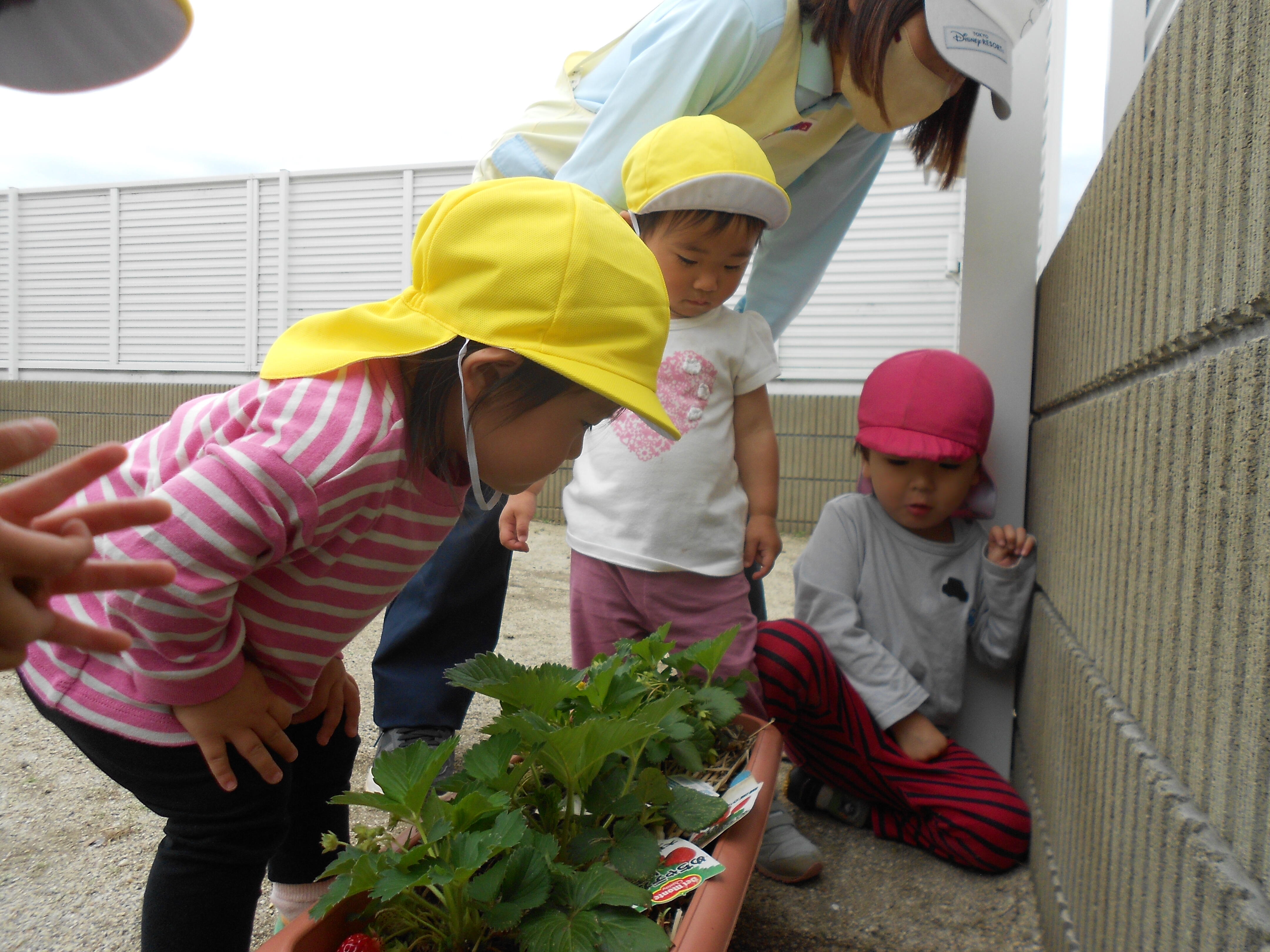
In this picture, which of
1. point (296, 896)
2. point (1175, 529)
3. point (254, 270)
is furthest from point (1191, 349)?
point (254, 270)

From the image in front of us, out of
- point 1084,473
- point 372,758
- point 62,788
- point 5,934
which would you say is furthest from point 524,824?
point 62,788

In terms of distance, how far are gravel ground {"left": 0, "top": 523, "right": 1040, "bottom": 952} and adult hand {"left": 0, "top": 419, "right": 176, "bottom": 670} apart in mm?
1088

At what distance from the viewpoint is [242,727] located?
37.4 inches

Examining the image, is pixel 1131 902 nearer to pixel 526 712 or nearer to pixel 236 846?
pixel 526 712

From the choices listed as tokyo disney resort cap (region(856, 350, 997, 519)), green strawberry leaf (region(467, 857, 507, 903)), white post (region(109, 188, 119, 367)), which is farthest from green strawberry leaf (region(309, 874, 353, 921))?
white post (region(109, 188, 119, 367))

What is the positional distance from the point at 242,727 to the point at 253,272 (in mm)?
8727

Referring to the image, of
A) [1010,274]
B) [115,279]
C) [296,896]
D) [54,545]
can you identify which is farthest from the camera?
[115,279]

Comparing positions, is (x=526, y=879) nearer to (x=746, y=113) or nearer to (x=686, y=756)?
(x=686, y=756)

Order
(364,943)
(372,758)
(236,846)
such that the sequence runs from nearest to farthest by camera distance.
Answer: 1. (364,943)
2. (236,846)
3. (372,758)

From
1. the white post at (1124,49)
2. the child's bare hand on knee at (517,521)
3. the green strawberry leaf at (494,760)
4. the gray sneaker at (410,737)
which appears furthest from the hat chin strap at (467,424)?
the white post at (1124,49)

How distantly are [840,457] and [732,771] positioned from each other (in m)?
5.33

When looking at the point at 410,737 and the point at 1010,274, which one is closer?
the point at 410,737

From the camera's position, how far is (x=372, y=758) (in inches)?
79.4

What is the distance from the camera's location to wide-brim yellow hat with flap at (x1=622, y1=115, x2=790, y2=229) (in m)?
1.55
